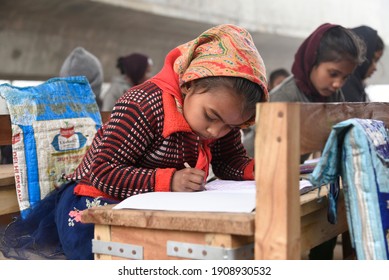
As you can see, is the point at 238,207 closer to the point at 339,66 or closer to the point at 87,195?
the point at 87,195

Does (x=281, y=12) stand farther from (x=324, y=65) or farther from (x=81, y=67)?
(x=324, y=65)

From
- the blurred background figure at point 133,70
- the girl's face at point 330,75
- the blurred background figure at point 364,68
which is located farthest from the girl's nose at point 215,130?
the blurred background figure at point 133,70

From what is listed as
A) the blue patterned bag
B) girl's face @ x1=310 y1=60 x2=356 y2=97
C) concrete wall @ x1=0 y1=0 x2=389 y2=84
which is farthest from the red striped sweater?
concrete wall @ x1=0 y1=0 x2=389 y2=84

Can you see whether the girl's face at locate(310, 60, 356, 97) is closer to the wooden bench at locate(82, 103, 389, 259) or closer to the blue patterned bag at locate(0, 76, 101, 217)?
the blue patterned bag at locate(0, 76, 101, 217)

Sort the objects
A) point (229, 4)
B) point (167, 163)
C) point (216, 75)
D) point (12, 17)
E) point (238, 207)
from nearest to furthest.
Answer: point (238, 207) < point (216, 75) < point (167, 163) < point (12, 17) < point (229, 4)

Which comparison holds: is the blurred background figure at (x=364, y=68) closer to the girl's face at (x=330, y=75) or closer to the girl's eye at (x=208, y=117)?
the girl's face at (x=330, y=75)

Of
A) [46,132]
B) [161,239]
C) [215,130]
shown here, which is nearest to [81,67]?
[46,132]

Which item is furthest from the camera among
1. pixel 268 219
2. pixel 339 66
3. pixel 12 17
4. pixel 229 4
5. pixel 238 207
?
pixel 229 4

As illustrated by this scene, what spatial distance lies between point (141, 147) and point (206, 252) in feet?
1.81

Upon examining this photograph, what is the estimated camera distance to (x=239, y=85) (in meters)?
1.68

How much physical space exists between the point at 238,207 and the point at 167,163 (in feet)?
1.84
